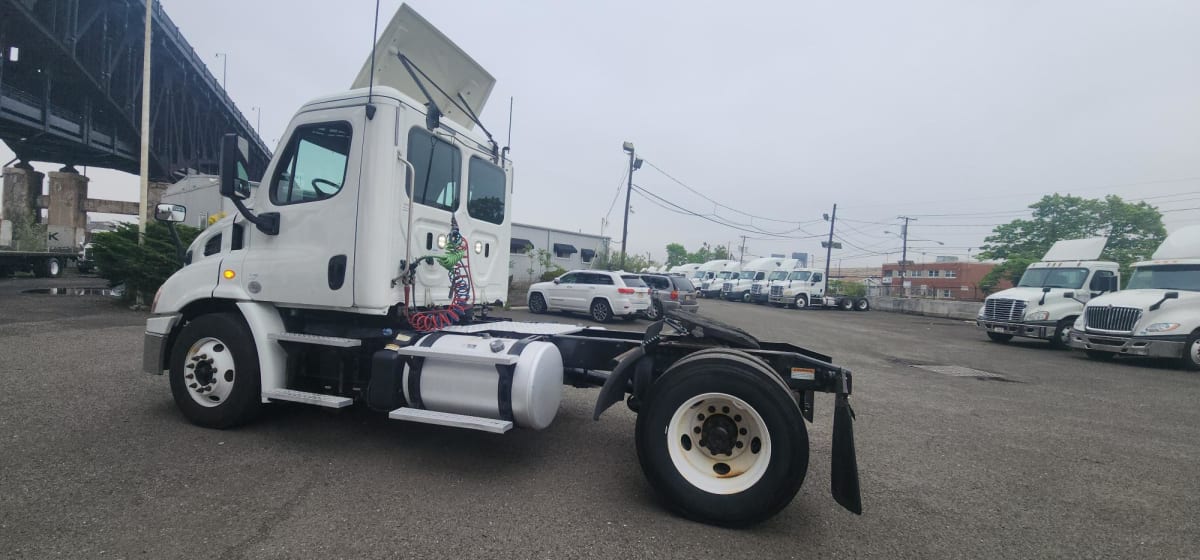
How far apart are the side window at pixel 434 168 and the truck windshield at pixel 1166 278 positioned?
14.9 metres

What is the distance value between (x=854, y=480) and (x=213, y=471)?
4.19m

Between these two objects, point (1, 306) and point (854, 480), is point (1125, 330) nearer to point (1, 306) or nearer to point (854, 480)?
point (854, 480)

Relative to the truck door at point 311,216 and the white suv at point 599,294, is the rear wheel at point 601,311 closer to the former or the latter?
the white suv at point 599,294

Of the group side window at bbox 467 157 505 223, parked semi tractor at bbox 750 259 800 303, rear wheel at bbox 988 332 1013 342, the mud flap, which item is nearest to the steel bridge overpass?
side window at bbox 467 157 505 223

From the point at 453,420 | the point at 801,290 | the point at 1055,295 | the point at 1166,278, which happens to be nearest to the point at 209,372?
the point at 453,420

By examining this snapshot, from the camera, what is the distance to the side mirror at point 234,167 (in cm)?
407

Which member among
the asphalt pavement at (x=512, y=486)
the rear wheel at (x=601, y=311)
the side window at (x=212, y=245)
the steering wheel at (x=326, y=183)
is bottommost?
the asphalt pavement at (x=512, y=486)

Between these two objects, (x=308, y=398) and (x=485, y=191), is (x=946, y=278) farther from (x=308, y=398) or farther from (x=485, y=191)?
(x=308, y=398)

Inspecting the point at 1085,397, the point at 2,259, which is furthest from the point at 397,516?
the point at 2,259

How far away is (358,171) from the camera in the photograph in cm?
404

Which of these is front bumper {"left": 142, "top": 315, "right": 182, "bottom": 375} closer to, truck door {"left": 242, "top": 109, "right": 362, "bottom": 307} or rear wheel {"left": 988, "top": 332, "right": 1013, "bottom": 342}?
truck door {"left": 242, "top": 109, "right": 362, "bottom": 307}

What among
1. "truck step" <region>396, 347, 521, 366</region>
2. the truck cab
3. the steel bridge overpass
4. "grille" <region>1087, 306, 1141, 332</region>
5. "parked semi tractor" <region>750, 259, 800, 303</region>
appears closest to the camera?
"truck step" <region>396, 347, 521, 366</region>

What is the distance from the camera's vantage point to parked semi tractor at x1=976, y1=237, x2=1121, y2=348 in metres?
13.9

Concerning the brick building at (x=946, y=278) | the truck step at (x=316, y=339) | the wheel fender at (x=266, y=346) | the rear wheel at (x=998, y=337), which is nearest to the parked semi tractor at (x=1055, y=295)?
the rear wheel at (x=998, y=337)
